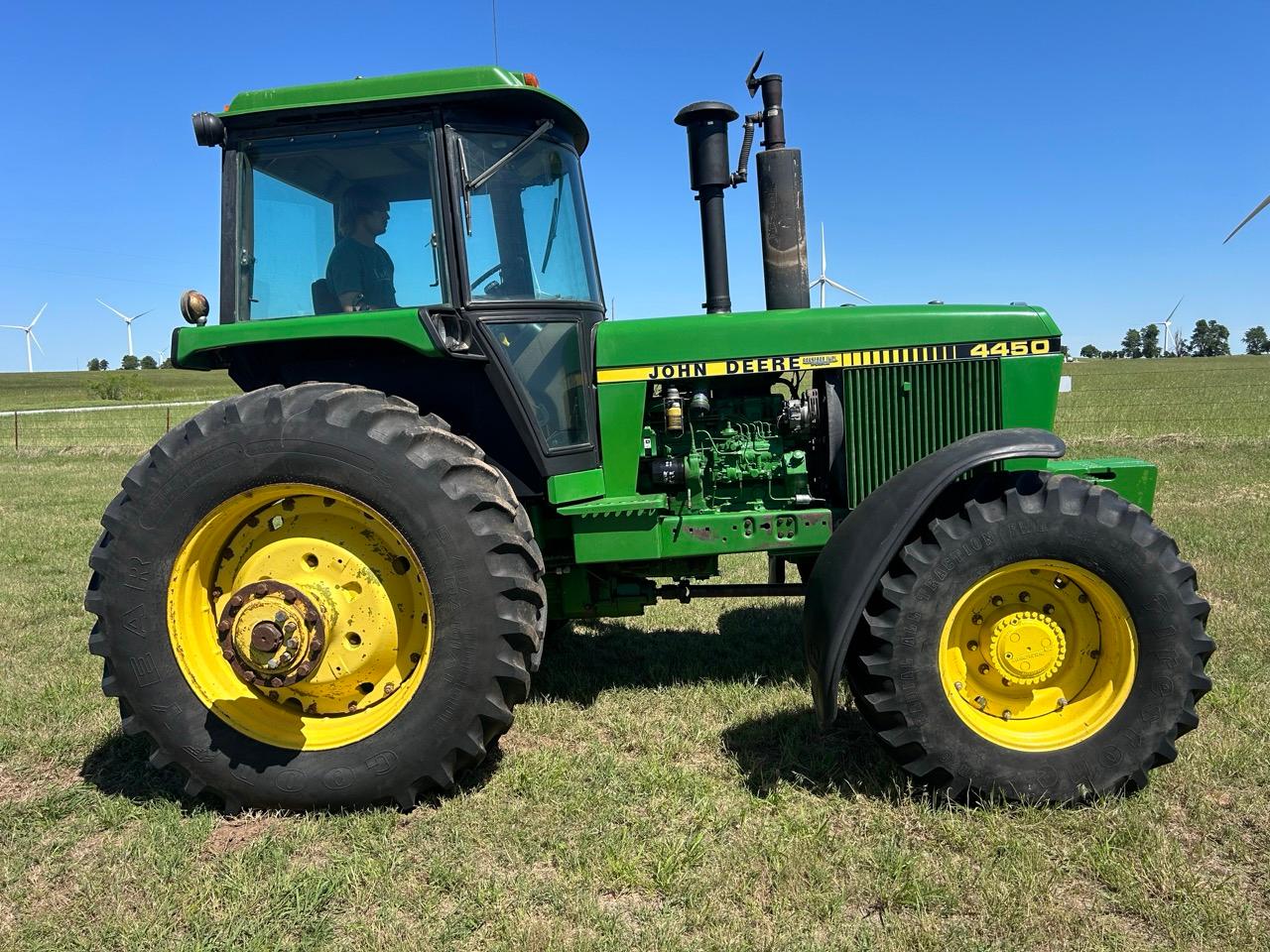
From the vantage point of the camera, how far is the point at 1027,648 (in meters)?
3.03

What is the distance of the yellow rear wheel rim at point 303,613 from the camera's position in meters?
3.03

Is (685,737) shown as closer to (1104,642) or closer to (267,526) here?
(1104,642)

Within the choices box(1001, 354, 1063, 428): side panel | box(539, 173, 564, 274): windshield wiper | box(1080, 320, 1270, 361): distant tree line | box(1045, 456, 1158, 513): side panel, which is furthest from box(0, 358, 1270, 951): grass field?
box(1080, 320, 1270, 361): distant tree line

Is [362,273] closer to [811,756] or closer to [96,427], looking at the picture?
[811,756]

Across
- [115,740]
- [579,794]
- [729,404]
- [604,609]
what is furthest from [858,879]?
[115,740]

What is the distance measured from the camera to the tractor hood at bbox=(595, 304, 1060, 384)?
3.74 m

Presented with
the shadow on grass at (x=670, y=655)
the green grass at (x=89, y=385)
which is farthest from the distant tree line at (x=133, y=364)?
the shadow on grass at (x=670, y=655)

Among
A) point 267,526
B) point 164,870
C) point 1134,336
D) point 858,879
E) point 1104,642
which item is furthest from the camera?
point 1134,336

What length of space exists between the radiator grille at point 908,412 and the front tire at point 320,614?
62.5 inches

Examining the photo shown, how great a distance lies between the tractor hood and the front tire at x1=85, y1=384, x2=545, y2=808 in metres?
0.98

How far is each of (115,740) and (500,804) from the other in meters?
1.92

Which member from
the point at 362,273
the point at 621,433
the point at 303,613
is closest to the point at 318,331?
the point at 362,273

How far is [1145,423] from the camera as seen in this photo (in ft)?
48.9

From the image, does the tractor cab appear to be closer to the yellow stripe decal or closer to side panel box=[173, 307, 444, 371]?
side panel box=[173, 307, 444, 371]
